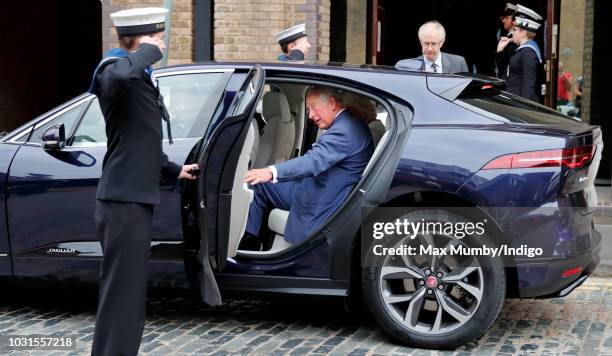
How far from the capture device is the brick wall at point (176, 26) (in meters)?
11.8

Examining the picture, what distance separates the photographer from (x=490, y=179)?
17.7ft

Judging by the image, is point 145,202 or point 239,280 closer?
point 145,202

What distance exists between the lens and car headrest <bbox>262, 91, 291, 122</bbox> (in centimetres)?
669

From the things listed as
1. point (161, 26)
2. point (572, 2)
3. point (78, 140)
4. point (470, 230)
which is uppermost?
point (572, 2)

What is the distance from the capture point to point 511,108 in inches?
229

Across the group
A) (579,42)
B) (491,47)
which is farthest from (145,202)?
(579,42)

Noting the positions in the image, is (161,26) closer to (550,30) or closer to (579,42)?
(550,30)

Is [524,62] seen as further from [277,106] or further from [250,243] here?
[250,243]

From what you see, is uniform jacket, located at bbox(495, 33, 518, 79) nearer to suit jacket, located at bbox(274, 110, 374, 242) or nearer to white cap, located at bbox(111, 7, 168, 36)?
suit jacket, located at bbox(274, 110, 374, 242)

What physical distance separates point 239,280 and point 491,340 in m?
1.43

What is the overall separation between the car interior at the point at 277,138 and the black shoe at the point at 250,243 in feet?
0.13

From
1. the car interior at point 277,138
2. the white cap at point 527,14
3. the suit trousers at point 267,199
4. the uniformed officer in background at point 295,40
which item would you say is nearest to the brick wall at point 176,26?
the uniformed officer in background at point 295,40

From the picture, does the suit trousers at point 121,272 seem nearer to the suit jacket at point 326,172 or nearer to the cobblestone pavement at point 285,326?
the cobblestone pavement at point 285,326

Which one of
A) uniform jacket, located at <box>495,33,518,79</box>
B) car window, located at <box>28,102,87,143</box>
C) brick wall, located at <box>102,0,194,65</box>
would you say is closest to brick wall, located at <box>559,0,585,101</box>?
brick wall, located at <box>102,0,194,65</box>
